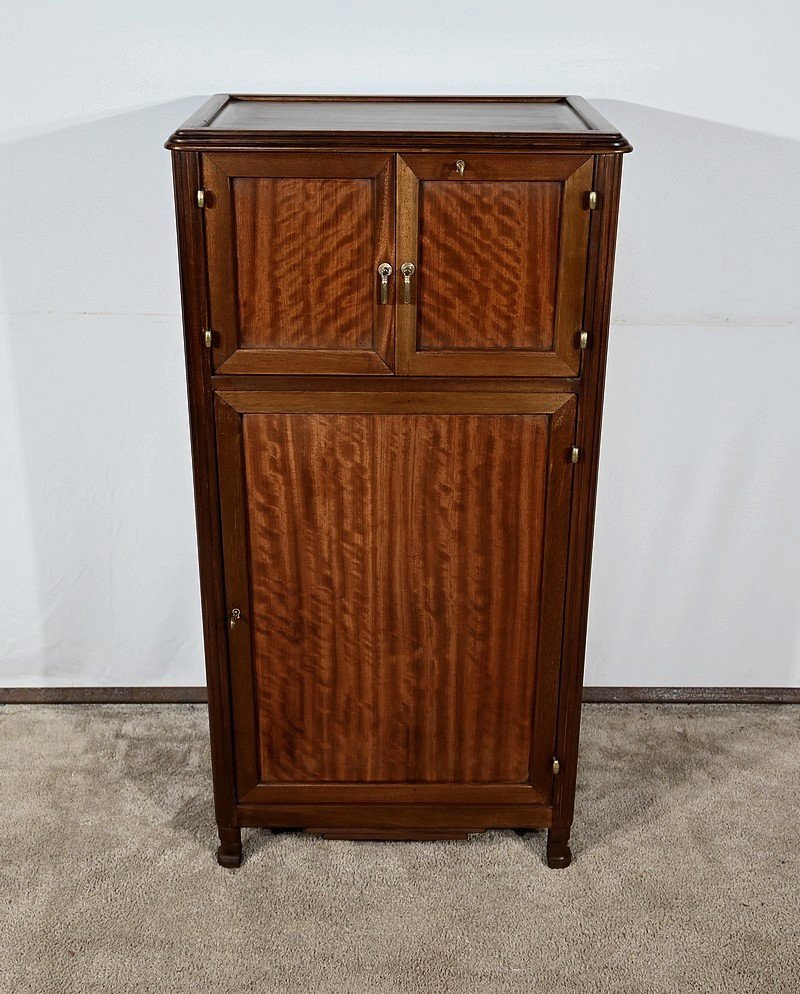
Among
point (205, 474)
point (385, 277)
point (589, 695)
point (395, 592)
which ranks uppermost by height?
point (385, 277)

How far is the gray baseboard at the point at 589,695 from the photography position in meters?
2.38

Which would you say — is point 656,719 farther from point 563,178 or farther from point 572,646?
point 563,178

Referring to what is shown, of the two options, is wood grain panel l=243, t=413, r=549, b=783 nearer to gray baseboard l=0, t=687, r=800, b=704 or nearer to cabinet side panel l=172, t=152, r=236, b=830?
cabinet side panel l=172, t=152, r=236, b=830

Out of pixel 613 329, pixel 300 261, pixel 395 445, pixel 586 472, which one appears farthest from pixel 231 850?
pixel 613 329

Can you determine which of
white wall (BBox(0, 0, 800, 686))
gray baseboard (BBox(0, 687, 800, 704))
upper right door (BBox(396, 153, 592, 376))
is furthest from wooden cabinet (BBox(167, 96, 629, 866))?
gray baseboard (BBox(0, 687, 800, 704))

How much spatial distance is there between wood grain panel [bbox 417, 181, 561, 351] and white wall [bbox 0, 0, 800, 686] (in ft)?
1.76

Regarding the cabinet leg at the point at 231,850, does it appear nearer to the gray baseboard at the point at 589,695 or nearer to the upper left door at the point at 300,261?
the gray baseboard at the point at 589,695

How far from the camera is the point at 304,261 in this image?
155 cm

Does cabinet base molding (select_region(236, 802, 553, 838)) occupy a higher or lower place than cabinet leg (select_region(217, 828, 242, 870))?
higher

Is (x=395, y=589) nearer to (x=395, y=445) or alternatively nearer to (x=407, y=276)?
(x=395, y=445)

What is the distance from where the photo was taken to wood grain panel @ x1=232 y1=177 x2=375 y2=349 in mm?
1519

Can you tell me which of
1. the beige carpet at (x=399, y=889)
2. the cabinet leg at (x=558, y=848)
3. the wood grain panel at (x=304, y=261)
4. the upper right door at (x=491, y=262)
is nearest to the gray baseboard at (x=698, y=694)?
the beige carpet at (x=399, y=889)

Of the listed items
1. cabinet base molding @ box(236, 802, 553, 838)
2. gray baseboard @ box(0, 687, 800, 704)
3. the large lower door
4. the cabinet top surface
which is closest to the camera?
the cabinet top surface

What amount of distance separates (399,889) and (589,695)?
726 mm
